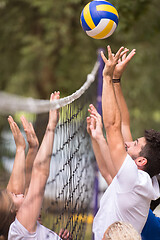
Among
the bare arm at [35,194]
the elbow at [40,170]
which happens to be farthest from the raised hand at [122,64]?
the elbow at [40,170]

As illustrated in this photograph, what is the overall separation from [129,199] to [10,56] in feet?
26.4

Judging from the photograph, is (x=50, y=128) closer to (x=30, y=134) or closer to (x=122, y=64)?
(x=30, y=134)

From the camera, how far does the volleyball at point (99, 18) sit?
359cm

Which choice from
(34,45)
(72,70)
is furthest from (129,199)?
(72,70)

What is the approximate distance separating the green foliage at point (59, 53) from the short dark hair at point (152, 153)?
5.77 m

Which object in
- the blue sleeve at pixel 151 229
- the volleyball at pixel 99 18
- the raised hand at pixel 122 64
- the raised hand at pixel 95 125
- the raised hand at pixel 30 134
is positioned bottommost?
the blue sleeve at pixel 151 229

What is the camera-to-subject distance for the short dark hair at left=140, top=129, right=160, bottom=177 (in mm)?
2602

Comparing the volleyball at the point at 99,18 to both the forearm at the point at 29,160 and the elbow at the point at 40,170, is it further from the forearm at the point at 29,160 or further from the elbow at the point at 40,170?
the elbow at the point at 40,170

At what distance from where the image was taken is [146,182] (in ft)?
7.77

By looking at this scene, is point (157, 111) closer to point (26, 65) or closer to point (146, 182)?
point (26, 65)

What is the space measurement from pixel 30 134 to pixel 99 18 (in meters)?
1.62

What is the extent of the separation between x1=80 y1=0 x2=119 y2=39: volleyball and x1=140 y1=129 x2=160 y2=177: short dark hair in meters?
1.36

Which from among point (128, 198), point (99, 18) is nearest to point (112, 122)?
point (128, 198)

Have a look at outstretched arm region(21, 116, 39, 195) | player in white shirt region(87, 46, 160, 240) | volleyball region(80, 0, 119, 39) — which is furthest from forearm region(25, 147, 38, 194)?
volleyball region(80, 0, 119, 39)
